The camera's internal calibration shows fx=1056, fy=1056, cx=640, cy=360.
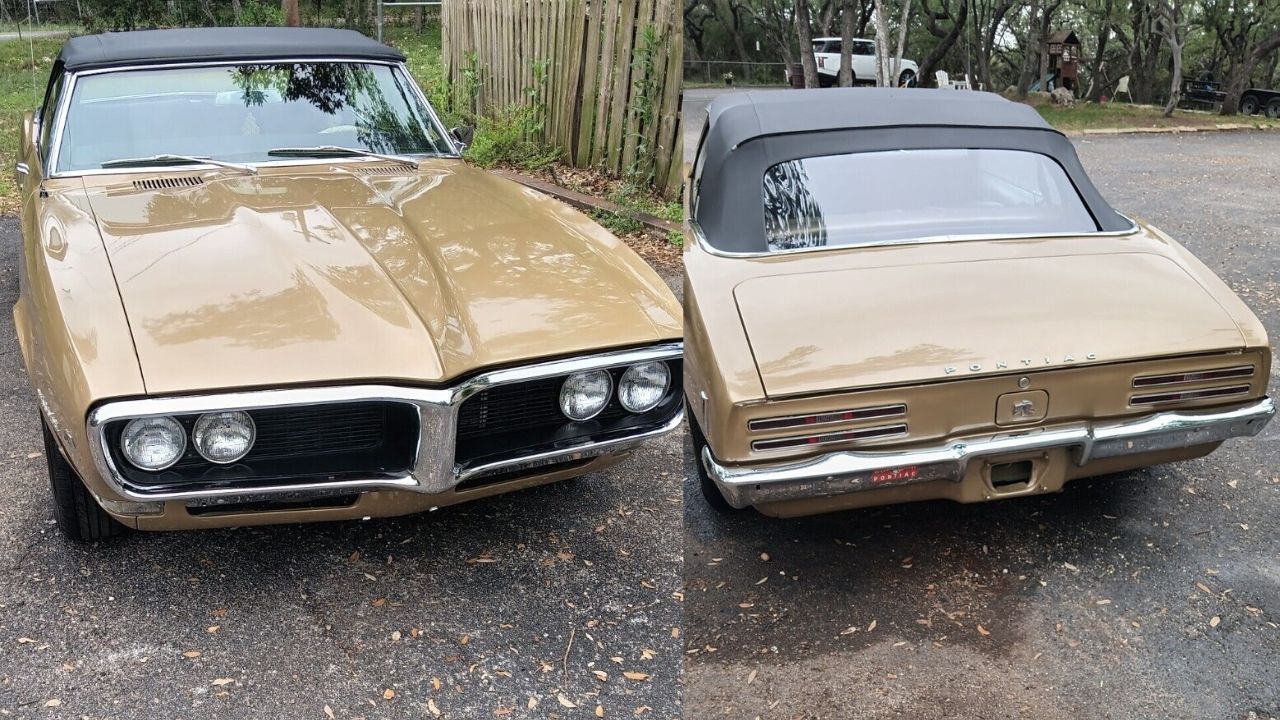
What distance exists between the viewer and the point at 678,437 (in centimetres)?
461

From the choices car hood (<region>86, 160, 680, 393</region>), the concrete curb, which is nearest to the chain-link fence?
the concrete curb

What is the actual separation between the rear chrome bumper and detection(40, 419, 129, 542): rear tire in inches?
77.4

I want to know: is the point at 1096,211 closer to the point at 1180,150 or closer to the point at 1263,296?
the point at 1263,296

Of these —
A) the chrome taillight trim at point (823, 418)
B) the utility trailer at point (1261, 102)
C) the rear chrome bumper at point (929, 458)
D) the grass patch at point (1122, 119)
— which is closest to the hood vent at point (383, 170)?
the rear chrome bumper at point (929, 458)

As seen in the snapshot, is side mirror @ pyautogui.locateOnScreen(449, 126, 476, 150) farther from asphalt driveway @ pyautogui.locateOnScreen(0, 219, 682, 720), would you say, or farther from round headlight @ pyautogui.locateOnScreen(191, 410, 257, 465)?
round headlight @ pyautogui.locateOnScreen(191, 410, 257, 465)

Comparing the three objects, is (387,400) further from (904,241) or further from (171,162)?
(171,162)

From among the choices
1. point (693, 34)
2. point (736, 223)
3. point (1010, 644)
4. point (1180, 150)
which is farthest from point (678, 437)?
point (693, 34)

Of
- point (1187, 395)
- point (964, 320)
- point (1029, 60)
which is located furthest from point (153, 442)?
point (1029, 60)

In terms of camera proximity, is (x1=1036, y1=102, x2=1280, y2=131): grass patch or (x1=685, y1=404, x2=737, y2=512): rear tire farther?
(x1=1036, y1=102, x2=1280, y2=131): grass patch

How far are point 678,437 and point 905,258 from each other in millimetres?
1407

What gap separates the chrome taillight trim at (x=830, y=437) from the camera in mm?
3119

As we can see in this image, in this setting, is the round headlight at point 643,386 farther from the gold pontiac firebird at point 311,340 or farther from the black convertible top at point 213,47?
the black convertible top at point 213,47

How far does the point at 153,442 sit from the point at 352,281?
29.6 inches

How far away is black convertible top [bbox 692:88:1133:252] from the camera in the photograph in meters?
3.93
